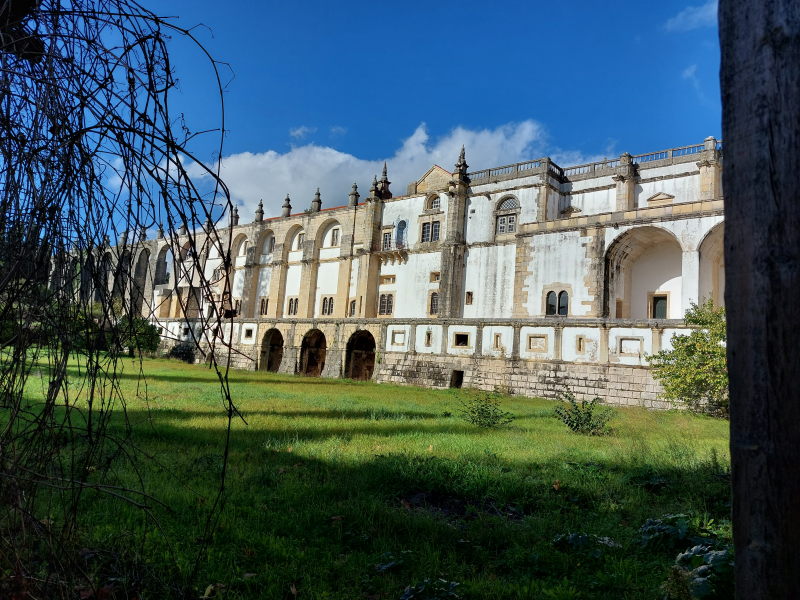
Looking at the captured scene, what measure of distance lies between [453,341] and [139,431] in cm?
1916

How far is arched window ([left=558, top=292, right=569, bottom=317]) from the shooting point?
27078 mm

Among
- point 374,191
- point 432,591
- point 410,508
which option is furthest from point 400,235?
point 432,591

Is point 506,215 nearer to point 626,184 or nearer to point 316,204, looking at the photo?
point 626,184

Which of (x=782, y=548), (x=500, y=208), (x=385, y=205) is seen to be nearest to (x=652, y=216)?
(x=500, y=208)

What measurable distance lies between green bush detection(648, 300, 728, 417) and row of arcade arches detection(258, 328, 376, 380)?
57.8 ft

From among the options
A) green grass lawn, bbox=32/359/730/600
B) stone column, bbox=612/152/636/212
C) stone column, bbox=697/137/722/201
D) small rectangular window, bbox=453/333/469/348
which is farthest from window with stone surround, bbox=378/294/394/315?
green grass lawn, bbox=32/359/730/600

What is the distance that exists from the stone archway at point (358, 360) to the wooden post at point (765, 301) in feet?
101

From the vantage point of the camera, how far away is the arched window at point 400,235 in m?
36.3

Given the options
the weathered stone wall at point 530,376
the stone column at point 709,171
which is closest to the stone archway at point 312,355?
the weathered stone wall at point 530,376

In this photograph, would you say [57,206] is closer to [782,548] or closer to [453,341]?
[782,548]

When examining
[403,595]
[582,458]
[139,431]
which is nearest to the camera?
[403,595]

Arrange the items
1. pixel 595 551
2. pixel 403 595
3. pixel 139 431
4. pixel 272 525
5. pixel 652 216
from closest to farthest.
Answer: pixel 403 595 → pixel 595 551 → pixel 272 525 → pixel 139 431 → pixel 652 216

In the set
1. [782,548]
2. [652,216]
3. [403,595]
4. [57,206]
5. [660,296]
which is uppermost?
[652,216]

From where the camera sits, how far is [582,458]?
8.52 m
